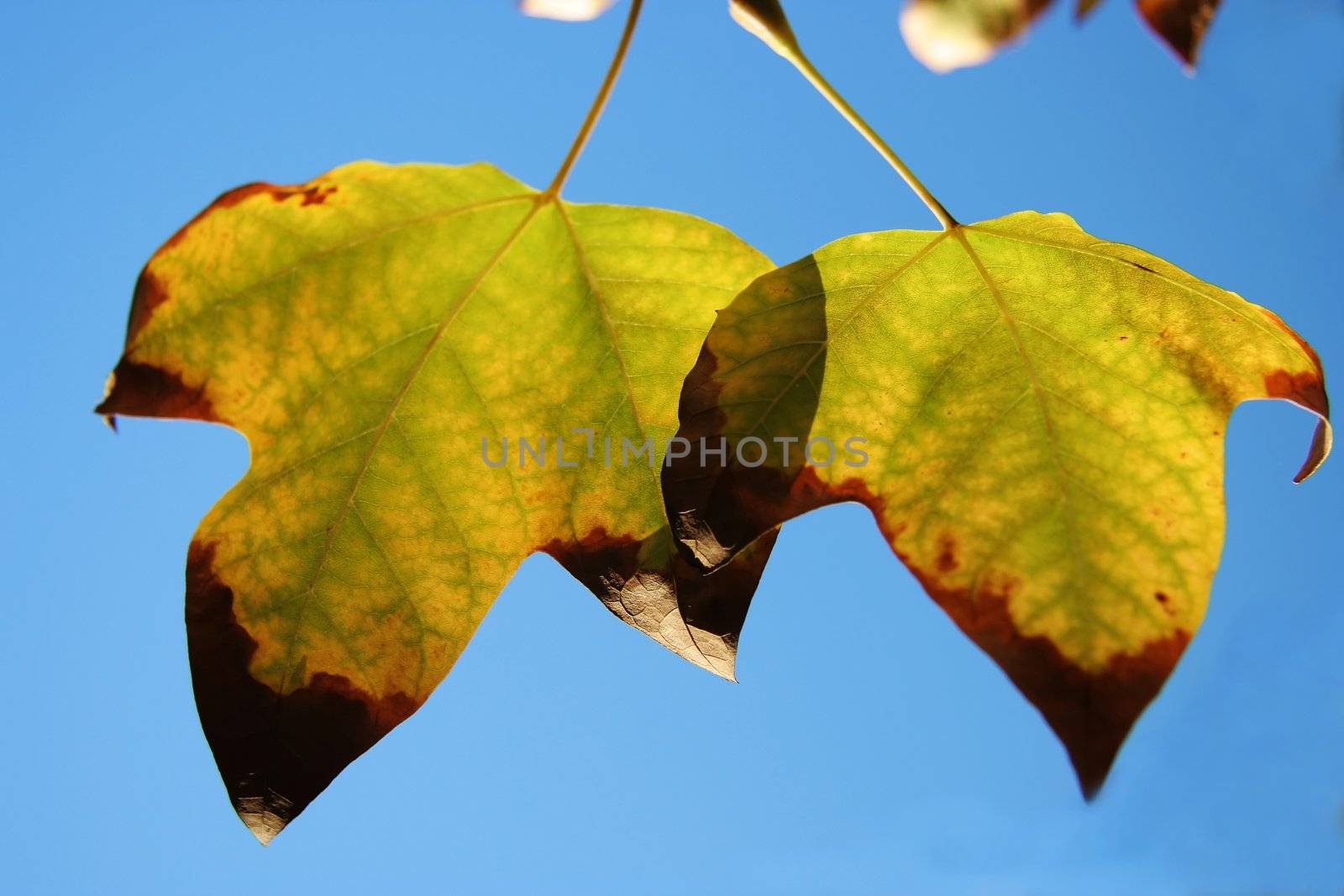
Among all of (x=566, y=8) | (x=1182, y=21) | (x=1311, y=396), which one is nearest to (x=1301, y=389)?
(x=1311, y=396)

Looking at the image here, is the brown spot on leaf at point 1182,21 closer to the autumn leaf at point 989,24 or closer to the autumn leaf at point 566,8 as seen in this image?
the autumn leaf at point 989,24

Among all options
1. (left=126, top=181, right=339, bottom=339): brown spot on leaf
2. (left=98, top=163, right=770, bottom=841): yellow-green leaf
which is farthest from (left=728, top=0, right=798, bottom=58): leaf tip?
(left=126, top=181, right=339, bottom=339): brown spot on leaf

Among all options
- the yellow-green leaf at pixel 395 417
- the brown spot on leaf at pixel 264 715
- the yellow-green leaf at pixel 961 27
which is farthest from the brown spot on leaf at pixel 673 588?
the yellow-green leaf at pixel 961 27

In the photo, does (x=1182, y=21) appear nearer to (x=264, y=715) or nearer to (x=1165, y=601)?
(x=1165, y=601)

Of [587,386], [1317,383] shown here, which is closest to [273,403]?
[587,386]

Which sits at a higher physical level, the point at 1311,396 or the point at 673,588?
the point at 1311,396

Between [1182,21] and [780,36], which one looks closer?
[1182,21]

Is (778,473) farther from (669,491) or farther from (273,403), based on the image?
(273,403)
